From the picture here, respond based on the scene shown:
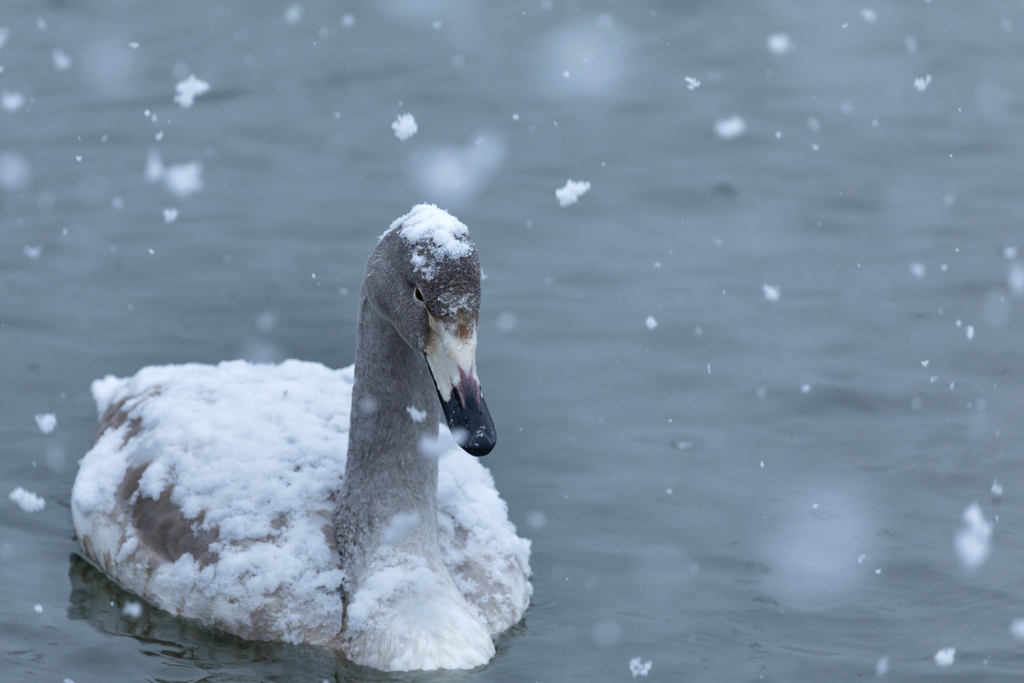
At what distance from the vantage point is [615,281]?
961 centimetres

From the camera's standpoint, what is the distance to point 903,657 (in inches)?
245

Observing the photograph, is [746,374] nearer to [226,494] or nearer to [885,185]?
[885,185]

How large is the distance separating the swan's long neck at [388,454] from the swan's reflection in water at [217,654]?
0.38 metres

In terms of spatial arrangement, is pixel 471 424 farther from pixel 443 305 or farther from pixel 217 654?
pixel 217 654

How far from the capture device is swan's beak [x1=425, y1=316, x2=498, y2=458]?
16.1 feet

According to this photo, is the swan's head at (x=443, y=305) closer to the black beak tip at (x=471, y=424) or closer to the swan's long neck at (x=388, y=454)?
the black beak tip at (x=471, y=424)

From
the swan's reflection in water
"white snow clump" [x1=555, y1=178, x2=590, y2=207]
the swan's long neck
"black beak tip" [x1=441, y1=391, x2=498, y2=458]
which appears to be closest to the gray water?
the swan's reflection in water

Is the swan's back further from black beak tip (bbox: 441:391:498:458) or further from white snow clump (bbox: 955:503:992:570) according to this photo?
white snow clump (bbox: 955:503:992:570)

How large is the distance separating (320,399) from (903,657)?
3320mm

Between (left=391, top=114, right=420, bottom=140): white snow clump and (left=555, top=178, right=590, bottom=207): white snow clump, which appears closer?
(left=555, top=178, right=590, bottom=207): white snow clump

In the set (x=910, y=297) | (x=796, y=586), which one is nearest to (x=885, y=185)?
(x=910, y=297)

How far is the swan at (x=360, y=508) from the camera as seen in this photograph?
5414 millimetres

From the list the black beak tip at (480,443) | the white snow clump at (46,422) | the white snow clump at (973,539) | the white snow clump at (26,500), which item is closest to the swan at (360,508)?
the black beak tip at (480,443)

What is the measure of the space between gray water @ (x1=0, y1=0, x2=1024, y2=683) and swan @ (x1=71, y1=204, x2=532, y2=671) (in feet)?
0.66
